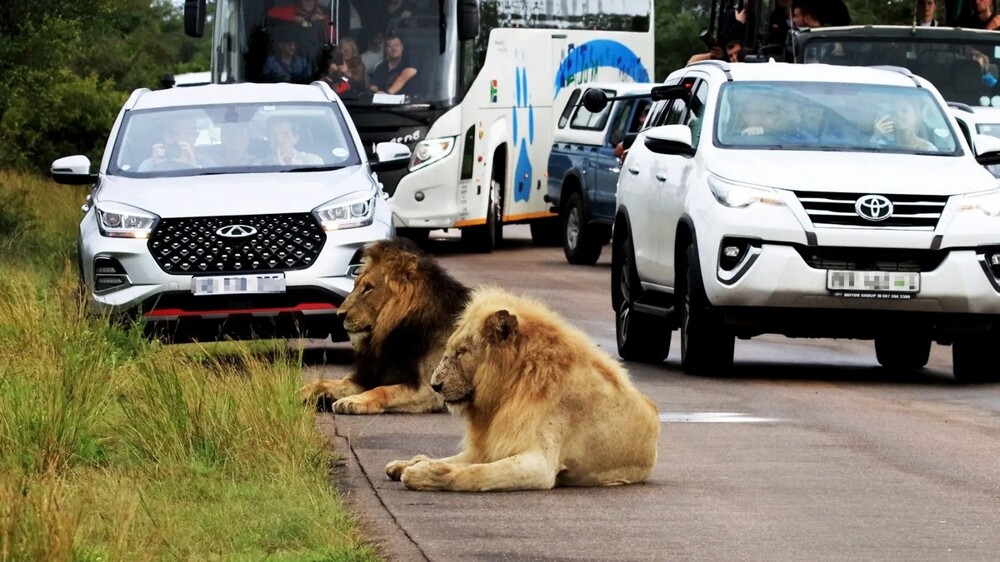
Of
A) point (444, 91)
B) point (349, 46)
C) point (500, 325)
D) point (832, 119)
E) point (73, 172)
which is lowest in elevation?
point (444, 91)

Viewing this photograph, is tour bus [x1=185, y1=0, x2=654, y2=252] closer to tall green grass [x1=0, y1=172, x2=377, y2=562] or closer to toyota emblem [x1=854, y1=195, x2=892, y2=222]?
tall green grass [x1=0, y1=172, x2=377, y2=562]

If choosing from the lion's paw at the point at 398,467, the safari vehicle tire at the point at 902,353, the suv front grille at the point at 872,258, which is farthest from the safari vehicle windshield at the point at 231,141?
the lion's paw at the point at 398,467

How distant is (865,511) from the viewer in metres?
9.15

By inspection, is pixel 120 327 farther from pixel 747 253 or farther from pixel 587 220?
pixel 587 220

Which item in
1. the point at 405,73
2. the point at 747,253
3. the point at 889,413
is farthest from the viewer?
the point at 405,73

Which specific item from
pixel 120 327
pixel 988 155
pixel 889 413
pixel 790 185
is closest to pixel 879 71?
pixel 988 155

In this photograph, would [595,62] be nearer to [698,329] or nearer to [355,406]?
[698,329]

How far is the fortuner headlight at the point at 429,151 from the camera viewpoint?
26.6 m

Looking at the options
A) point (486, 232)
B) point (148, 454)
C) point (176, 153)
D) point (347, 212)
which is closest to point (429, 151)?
point (486, 232)

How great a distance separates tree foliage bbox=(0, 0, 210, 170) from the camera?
25.0 metres

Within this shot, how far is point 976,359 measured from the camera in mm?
15117

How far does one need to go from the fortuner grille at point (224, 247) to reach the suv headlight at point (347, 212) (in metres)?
0.26

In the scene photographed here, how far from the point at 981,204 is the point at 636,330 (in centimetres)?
285

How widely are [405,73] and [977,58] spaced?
795cm
